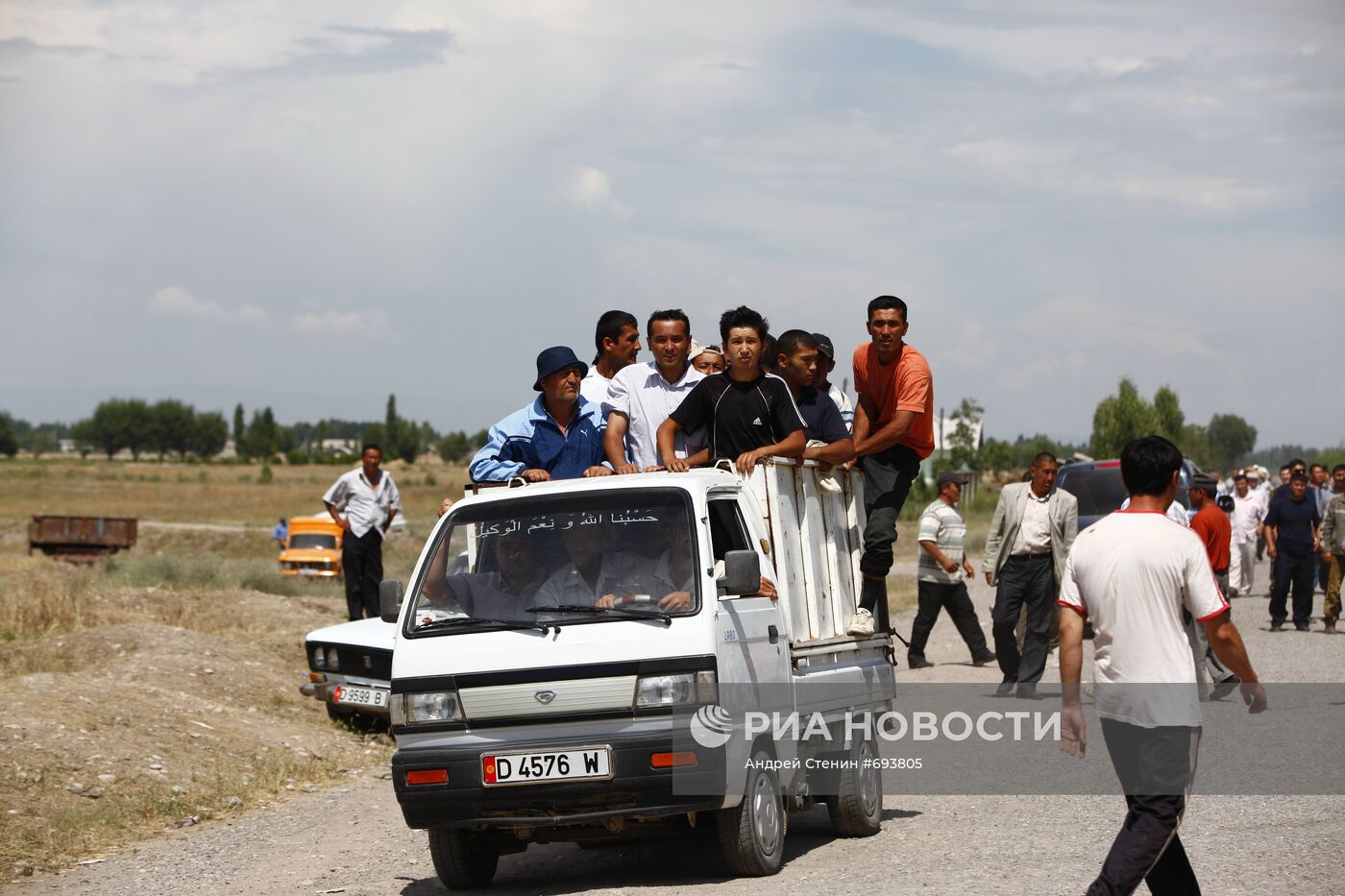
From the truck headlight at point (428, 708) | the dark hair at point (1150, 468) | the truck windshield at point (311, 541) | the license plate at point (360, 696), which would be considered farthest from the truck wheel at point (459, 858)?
the truck windshield at point (311, 541)

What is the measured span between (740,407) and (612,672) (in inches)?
82.0

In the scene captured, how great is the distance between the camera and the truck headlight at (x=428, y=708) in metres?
7.19

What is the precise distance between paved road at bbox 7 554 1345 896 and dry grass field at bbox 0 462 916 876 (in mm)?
532

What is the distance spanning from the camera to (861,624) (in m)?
8.86

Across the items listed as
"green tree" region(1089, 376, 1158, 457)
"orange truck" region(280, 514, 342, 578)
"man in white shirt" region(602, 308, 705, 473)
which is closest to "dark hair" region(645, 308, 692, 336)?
"man in white shirt" region(602, 308, 705, 473)

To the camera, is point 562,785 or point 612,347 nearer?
point 562,785

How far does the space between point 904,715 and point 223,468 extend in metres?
141

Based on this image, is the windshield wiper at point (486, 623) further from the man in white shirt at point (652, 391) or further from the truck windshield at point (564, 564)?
the man in white shirt at point (652, 391)

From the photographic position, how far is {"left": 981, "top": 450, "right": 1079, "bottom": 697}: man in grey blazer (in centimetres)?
1408

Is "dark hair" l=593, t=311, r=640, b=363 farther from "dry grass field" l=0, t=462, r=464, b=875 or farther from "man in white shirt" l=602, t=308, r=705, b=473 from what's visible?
"dry grass field" l=0, t=462, r=464, b=875

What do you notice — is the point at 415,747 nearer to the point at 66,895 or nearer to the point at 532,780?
the point at 532,780

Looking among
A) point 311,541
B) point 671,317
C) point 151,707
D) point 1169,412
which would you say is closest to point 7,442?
point 1169,412

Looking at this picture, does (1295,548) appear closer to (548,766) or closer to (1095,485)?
(1095,485)

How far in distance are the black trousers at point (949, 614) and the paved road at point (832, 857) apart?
6.21 metres
